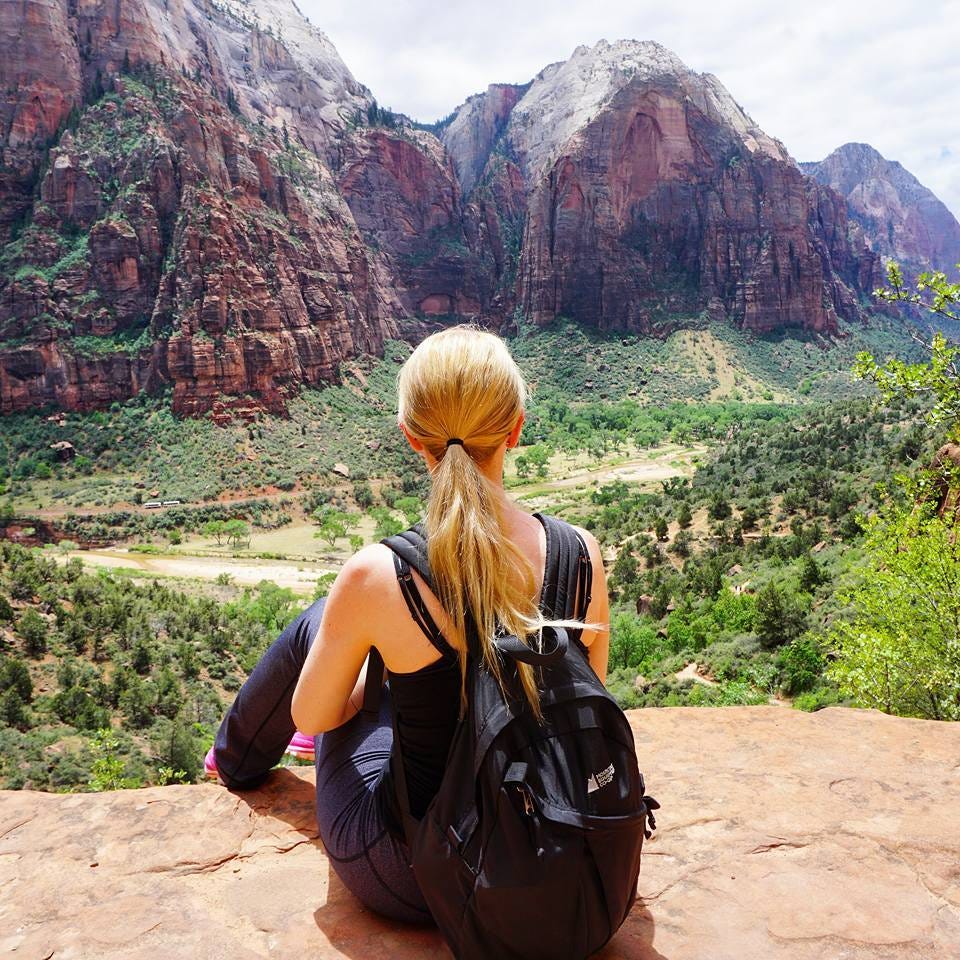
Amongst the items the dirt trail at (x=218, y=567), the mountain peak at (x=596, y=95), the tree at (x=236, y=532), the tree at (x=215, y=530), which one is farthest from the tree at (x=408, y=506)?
the mountain peak at (x=596, y=95)

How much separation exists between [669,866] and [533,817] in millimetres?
1267

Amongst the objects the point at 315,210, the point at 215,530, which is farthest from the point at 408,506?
the point at 315,210

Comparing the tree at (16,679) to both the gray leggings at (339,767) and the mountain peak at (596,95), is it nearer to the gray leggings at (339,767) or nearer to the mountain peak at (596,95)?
the gray leggings at (339,767)

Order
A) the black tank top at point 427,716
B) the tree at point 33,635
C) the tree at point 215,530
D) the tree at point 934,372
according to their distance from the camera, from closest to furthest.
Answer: the black tank top at point 427,716 < the tree at point 934,372 < the tree at point 33,635 < the tree at point 215,530

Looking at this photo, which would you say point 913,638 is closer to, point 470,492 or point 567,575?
point 567,575

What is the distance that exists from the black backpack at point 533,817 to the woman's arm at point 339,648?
0.47 feet

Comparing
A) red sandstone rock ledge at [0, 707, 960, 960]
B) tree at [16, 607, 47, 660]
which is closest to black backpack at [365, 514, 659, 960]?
red sandstone rock ledge at [0, 707, 960, 960]

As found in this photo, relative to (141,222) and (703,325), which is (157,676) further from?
(703,325)

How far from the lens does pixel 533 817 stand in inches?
72.9

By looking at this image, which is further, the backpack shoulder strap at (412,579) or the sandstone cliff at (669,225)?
the sandstone cliff at (669,225)

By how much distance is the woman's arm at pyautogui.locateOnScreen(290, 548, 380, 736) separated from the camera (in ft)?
6.84

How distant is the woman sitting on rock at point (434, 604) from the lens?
6.56 ft

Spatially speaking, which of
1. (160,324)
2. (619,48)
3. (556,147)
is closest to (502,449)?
(160,324)

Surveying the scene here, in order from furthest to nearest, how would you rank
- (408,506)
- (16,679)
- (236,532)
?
(408,506)
(236,532)
(16,679)
